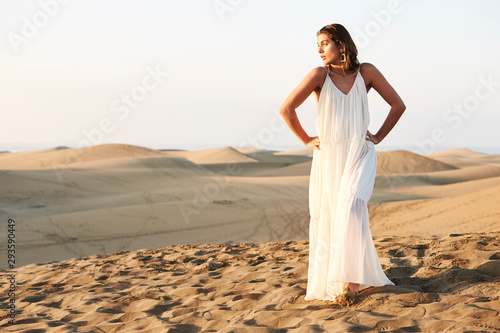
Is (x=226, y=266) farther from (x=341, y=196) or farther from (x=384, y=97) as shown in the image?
(x=384, y=97)

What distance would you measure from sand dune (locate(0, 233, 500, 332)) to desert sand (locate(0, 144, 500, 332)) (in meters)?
0.02

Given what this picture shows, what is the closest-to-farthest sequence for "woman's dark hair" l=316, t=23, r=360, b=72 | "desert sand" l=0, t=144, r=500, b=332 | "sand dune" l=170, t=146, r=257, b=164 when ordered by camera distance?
"desert sand" l=0, t=144, r=500, b=332 < "woman's dark hair" l=316, t=23, r=360, b=72 < "sand dune" l=170, t=146, r=257, b=164

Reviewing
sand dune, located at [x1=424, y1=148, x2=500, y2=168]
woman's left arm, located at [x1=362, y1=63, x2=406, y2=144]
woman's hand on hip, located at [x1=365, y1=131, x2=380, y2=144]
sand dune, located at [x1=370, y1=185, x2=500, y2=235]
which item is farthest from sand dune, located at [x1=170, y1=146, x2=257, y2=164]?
woman's hand on hip, located at [x1=365, y1=131, x2=380, y2=144]

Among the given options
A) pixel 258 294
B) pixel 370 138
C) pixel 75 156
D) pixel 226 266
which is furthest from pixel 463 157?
pixel 370 138

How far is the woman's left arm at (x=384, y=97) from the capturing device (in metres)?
4.59

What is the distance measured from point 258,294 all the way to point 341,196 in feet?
4.60

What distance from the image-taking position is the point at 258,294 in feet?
17.1

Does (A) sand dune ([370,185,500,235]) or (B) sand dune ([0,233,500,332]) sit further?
(A) sand dune ([370,185,500,235])

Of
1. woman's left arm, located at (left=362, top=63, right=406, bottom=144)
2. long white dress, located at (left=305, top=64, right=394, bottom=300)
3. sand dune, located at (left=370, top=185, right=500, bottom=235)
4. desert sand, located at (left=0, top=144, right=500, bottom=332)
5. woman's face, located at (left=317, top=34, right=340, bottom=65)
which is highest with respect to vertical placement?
woman's face, located at (left=317, top=34, right=340, bottom=65)

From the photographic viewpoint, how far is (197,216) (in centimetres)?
1459

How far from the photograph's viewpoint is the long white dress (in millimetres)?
4391

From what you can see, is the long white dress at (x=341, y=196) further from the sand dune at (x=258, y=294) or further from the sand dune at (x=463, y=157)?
the sand dune at (x=463, y=157)

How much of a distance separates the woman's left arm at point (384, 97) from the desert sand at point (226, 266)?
1.31 metres

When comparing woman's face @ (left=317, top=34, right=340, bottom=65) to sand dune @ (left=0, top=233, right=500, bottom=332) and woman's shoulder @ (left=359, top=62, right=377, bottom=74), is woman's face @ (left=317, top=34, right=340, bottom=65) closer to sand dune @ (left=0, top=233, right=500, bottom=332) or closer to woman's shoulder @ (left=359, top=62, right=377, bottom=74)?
woman's shoulder @ (left=359, top=62, right=377, bottom=74)
